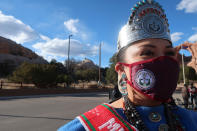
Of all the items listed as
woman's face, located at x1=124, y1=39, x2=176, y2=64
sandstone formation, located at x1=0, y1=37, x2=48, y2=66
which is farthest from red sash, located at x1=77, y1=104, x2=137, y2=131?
sandstone formation, located at x1=0, y1=37, x2=48, y2=66

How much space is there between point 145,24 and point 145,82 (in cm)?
46

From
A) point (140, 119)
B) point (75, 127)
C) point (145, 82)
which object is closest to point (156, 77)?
point (145, 82)

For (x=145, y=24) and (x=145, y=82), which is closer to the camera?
(x=145, y=82)

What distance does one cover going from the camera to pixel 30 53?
66.2m

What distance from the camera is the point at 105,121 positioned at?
41.0 inches

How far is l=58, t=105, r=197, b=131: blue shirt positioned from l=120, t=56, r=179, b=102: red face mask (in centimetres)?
13

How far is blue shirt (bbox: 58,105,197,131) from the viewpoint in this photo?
1.03 meters

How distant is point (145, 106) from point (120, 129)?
0.90ft

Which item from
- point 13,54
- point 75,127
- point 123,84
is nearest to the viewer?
point 75,127

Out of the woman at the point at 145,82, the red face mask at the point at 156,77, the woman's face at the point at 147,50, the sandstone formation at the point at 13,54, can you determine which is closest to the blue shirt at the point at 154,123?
the woman at the point at 145,82

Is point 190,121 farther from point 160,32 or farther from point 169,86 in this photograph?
point 160,32

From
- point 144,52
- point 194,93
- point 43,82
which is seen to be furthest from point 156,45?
point 43,82

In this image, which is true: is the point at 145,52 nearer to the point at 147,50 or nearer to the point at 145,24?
the point at 147,50

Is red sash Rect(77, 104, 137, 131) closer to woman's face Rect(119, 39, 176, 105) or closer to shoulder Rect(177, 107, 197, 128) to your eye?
woman's face Rect(119, 39, 176, 105)
